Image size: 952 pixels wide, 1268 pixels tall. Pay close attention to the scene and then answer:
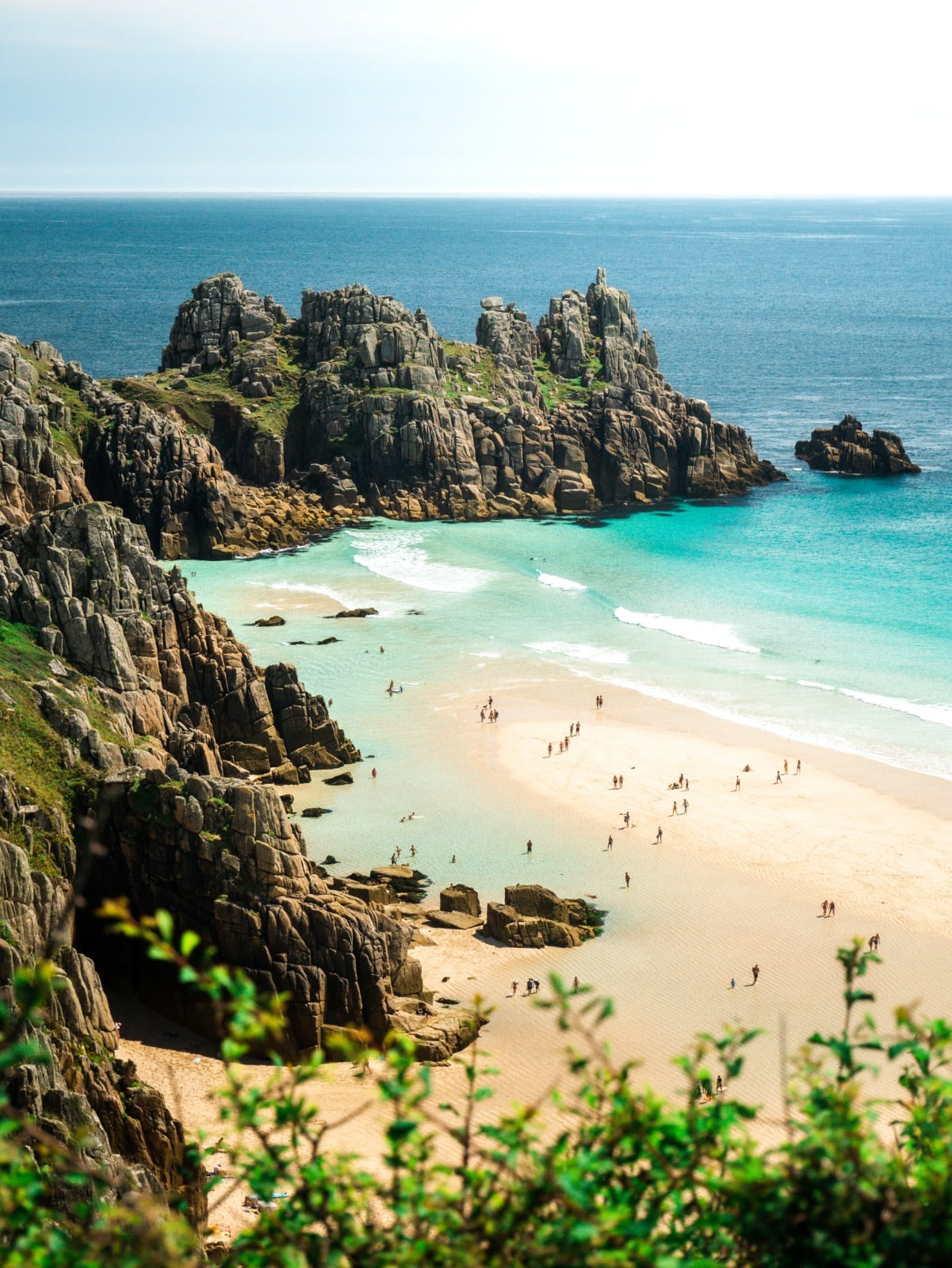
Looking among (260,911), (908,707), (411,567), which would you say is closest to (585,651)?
(908,707)

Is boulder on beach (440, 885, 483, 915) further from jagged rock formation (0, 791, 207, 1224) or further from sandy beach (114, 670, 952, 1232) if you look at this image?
jagged rock formation (0, 791, 207, 1224)

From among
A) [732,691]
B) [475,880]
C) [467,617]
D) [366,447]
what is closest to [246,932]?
[475,880]

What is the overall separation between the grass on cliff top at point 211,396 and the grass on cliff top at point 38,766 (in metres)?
65.1

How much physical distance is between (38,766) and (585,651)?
43300 millimetres

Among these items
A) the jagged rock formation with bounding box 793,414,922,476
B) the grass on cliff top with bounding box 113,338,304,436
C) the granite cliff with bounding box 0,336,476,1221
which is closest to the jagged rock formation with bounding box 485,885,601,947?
the granite cliff with bounding box 0,336,476,1221

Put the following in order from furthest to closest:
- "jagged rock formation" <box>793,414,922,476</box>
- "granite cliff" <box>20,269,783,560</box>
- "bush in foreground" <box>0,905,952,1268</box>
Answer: "jagged rock formation" <box>793,414,922,476</box>, "granite cliff" <box>20,269,783,560</box>, "bush in foreground" <box>0,905,952,1268</box>

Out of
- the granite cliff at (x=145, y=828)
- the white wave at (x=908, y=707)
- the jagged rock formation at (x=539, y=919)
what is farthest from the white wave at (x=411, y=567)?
the jagged rock formation at (x=539, y=919)

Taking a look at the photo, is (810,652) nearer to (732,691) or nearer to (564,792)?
(732,691)

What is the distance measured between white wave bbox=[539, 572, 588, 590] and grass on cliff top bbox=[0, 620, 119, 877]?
5050 cm

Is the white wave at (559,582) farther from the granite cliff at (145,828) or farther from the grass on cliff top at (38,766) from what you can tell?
the grass on cliff top at (38,766)

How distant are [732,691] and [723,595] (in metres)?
19.4

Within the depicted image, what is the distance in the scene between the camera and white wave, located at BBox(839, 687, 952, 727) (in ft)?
221

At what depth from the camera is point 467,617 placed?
84.0 meters

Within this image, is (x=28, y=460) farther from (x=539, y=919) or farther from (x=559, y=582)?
(x=539, y=919)
